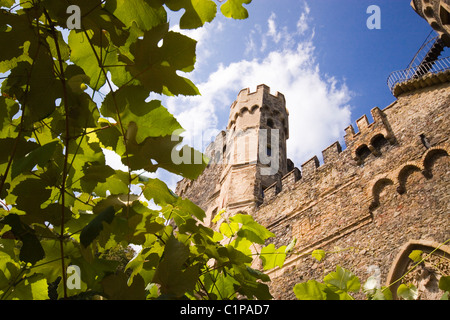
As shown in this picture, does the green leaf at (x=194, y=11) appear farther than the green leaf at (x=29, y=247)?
Yes

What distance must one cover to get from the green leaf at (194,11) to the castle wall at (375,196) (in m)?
5.73

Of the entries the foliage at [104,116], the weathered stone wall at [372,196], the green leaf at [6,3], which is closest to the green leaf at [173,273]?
the foliage at [104,116]

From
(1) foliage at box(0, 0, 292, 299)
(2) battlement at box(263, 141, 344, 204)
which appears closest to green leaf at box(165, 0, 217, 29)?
(1) foliage at box(0, 0, 292, 299)

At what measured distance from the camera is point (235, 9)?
1228 millimetres

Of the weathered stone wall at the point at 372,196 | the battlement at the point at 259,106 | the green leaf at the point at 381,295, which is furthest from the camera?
the battlement at the point at 259,106

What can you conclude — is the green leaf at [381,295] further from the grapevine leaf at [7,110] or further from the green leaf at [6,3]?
the green leaf at [6,3]

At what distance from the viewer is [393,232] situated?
6766 millimetres

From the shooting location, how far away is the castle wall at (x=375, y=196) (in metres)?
6.66

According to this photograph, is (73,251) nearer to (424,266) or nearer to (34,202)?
(34,202)

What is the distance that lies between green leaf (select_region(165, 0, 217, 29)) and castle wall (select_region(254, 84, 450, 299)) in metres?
5.73

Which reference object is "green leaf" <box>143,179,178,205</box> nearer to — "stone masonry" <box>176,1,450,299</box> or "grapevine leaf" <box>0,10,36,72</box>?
"grapevine leaf" <box>0,10,36,72</box>

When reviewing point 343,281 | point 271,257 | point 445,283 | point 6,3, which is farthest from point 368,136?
point 6,3
